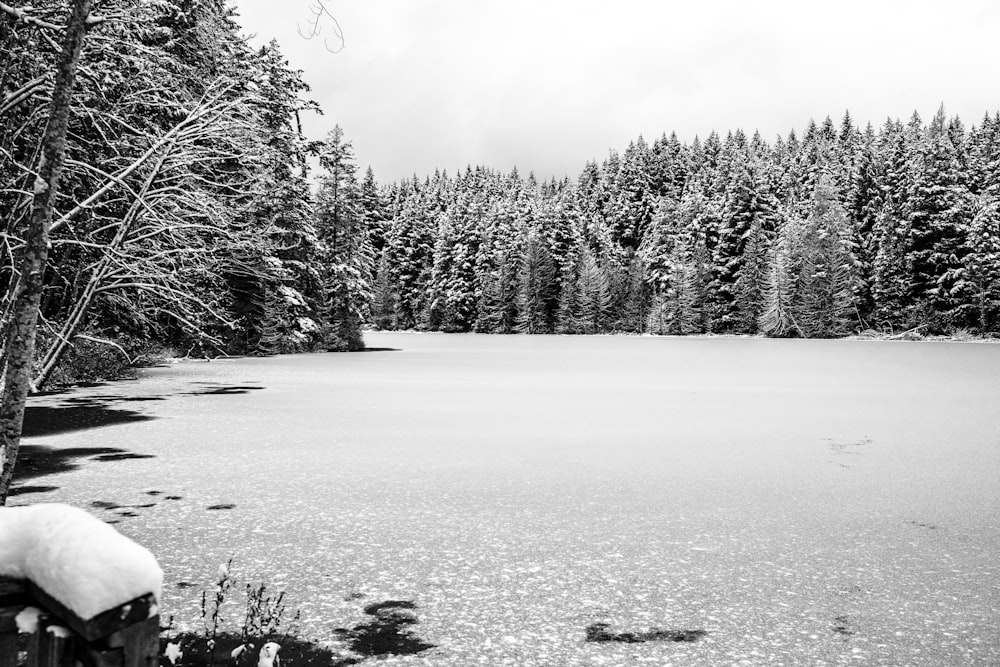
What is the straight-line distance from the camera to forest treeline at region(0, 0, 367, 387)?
8133mm

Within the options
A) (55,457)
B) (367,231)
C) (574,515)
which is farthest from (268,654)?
(367,231)

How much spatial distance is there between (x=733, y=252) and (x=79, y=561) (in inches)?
2828

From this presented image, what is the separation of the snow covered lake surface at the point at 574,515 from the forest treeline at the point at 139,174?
76.4 inches

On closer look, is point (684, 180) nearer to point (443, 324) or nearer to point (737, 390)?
point (443, 324)

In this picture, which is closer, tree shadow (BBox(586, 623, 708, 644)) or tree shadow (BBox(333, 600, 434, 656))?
tree shadow (BBox(333, 600, 434, 656))

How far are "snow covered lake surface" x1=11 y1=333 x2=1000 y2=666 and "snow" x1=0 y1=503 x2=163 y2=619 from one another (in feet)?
8.85

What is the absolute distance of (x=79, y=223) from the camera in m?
11.1

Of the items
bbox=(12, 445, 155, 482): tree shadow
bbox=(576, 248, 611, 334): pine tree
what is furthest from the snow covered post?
bbox=(576, 248, 611, 334): pine tree

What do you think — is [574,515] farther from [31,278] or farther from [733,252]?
[733,252]

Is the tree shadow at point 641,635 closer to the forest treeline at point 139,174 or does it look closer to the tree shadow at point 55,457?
the forest treeline at point 139,174

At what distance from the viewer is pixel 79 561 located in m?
1.44

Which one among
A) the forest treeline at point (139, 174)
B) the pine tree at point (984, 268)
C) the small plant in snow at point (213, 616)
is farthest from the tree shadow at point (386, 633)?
the pine tree at point (984, 268)

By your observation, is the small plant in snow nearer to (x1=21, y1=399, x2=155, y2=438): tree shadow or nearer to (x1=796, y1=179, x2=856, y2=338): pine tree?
(x1=21, y1=399, x2=155, y2=438): tree shadow

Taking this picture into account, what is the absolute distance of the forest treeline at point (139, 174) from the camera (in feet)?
26.7
